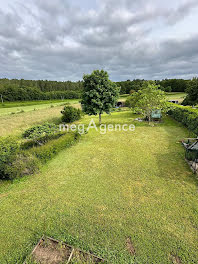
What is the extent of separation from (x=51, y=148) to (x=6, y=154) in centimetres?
265

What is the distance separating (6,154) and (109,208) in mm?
5601

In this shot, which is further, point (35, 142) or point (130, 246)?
point (35, 142)

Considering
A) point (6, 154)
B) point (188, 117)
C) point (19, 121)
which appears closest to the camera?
point (6, 154)

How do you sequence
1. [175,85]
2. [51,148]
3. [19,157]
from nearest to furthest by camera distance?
[19,157] → [51,148] → [175,85]

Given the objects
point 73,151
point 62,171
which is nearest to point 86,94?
point 73,151

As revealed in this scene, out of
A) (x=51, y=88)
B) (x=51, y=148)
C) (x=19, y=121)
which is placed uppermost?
(x=51, y=88)

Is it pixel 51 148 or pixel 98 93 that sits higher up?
pixel 98 93

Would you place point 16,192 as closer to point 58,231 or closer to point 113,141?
point 58,231

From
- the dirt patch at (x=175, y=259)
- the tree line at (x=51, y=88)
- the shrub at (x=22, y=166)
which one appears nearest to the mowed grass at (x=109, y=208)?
the dirt patch at (x=175, y=259)

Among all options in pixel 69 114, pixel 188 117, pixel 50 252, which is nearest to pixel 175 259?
pixel 50 252

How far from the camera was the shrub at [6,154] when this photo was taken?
6.34m

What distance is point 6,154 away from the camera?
21.2 feet

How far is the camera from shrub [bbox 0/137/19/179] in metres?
6.34

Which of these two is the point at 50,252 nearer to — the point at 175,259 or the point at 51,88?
the point at 175,259
